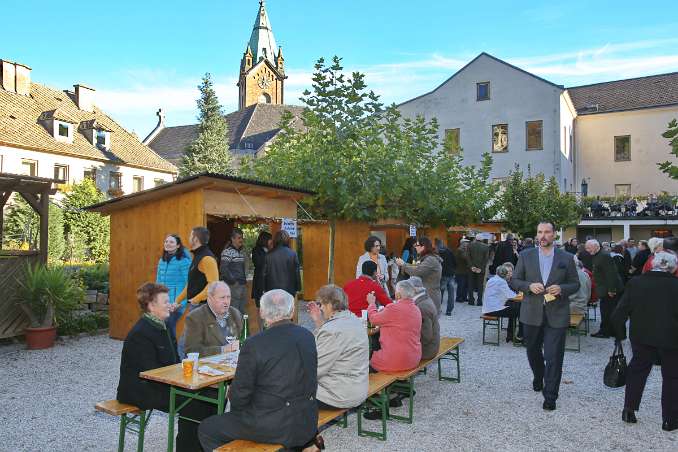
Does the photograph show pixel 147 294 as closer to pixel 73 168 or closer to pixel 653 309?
pixel 653 309

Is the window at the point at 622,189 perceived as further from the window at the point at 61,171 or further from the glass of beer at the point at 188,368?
the glass of beer at the point at 188,368

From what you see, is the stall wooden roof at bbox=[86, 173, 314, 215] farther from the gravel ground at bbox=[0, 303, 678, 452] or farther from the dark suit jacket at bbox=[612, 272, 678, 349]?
the dark suit jacket at bbox=[612, 272, 678, 349]

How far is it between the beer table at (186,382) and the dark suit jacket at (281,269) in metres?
4.10

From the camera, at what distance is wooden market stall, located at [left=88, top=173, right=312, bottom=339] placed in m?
8.78

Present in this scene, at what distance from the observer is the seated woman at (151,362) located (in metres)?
4.18

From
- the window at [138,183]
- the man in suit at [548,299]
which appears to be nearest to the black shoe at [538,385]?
the man in suit at [548,299]

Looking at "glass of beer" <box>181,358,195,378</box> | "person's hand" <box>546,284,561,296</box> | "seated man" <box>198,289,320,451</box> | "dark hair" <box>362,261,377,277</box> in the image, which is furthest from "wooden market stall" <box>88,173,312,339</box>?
"seated man" <box>198,289,320,451</box>

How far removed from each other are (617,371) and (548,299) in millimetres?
1036

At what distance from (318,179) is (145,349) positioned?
390 inches

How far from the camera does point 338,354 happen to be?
4309mm

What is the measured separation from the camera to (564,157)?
31.3 meters

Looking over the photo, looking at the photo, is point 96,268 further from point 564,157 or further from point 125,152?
point 564,157

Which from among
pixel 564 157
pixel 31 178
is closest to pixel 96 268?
pixel 31 178

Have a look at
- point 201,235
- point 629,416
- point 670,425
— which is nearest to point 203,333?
point 201,235
